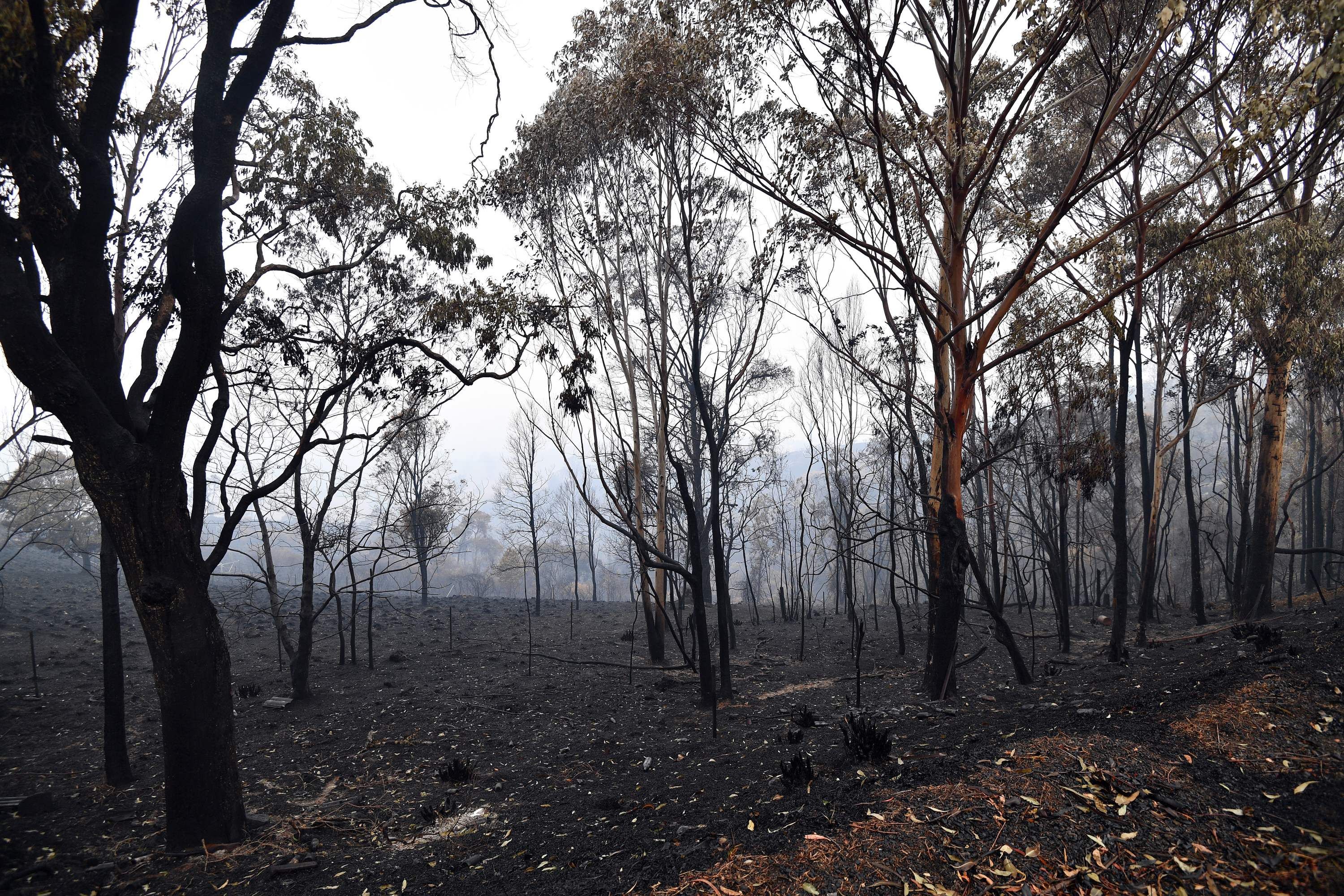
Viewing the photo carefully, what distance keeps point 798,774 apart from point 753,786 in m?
0.62

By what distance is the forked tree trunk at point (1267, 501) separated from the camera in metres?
12.0

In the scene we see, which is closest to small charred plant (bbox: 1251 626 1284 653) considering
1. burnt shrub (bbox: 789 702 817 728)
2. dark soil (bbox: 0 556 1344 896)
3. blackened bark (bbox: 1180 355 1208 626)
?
dark soil (bbox: 0 556 1344 896)

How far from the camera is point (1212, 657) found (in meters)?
7.62

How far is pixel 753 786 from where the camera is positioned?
4.59m

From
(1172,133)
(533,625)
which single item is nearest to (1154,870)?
(1172,133)

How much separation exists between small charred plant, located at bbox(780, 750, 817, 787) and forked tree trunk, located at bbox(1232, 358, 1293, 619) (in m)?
12.7

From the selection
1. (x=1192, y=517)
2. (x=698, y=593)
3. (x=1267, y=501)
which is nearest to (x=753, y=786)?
(x=698, y=593)

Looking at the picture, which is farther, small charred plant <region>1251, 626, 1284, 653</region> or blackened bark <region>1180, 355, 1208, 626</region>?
blackened bark <region>1180, 355, 1208, 626</region>

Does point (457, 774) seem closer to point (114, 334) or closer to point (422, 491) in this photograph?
point (114, 334)

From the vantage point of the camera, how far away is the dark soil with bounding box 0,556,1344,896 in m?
2.72

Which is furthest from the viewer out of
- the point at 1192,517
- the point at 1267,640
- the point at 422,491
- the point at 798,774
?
the point at 422,491

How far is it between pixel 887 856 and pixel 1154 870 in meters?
1.02

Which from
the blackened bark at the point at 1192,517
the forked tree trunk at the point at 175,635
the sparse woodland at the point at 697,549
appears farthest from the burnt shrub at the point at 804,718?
the blackened bark at the point at 1192,517

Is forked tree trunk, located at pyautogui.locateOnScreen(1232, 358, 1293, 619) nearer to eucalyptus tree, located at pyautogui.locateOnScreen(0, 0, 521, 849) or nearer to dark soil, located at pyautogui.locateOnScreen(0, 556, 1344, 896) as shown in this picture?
dark soil, located at pyautogui.locateOnScreen(0, 556, 1344, 896)
